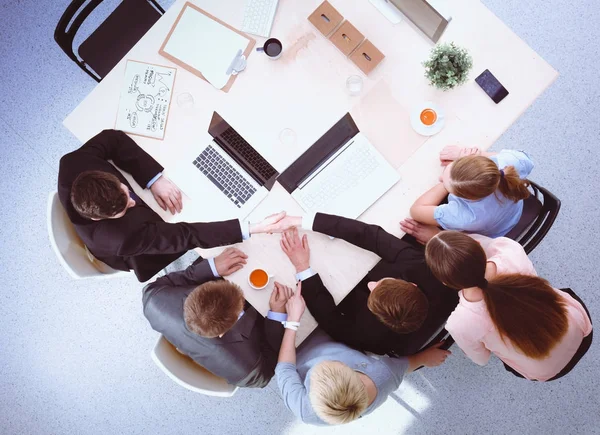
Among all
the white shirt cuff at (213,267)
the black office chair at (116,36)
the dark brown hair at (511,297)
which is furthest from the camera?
the black office chair at (116,36)

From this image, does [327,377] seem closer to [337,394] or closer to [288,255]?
[337,394]

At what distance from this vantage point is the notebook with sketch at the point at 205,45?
1.79 meters

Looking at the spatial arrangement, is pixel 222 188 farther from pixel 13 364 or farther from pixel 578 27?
pixel 578 27

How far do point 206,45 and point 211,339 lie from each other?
3.93 feet

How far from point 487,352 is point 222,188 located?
4.08 ft

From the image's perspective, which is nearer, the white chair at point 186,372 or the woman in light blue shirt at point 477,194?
the woman in light blue shirt at point 477,194

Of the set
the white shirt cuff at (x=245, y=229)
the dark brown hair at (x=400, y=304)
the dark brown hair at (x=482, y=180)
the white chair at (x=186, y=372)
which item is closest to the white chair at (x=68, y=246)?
the white chair at (x=186, y=372)

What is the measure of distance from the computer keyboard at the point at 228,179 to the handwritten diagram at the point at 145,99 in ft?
0.81

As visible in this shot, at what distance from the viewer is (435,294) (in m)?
1.69

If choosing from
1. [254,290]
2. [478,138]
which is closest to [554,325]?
[478,138]

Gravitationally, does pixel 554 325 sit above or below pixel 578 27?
below

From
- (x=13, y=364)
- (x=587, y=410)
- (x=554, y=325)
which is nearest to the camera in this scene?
(x=554, y=325)

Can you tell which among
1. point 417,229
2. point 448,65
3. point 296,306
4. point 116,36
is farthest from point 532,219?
point 116,36

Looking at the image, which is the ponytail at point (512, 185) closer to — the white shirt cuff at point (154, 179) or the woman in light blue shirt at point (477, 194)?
the woman in light blue shirt at point (477, 194)
